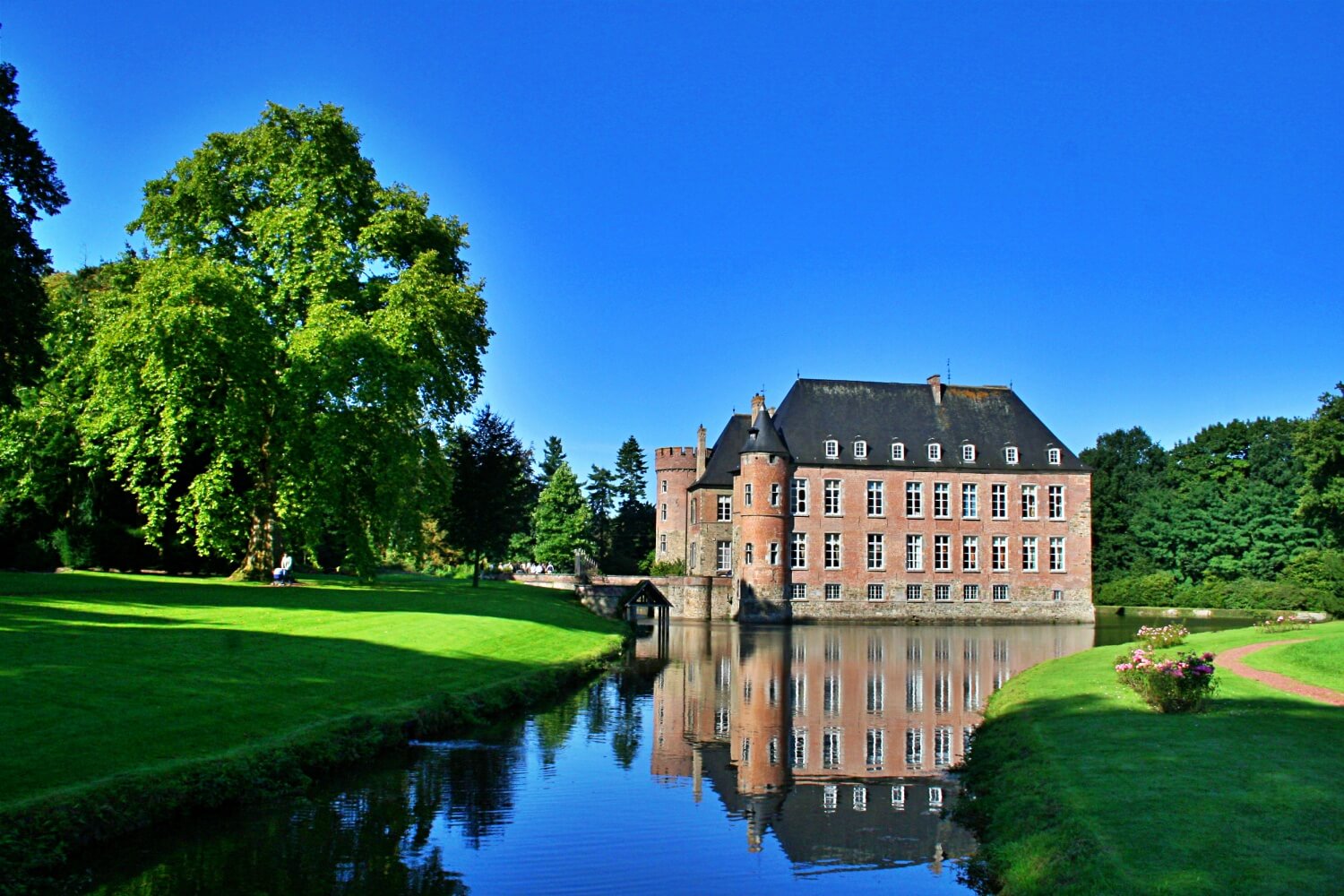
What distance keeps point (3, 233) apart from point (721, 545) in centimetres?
4091

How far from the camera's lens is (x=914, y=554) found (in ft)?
177

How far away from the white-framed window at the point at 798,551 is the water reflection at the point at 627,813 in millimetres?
31106

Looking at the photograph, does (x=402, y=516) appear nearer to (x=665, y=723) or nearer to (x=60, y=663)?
(x=665, y=723)

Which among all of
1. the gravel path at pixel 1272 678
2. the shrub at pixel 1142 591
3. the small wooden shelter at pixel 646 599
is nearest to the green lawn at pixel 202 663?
the small wooden shelter at pixel 646 599

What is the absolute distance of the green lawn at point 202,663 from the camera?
1072cm

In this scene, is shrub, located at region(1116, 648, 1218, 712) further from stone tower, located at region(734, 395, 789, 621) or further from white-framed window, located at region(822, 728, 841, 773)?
stone tower, located at region(734, 395, 789, 621)

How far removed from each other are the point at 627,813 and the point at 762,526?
130 ft

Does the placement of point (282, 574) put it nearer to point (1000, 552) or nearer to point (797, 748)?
point (797, 748)

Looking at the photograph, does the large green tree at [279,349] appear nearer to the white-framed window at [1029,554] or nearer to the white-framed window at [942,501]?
the white-framed window at [942,501]

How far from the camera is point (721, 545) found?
55.4 metres

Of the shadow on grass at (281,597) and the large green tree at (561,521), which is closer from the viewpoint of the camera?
the shadow on grass at (281,597)

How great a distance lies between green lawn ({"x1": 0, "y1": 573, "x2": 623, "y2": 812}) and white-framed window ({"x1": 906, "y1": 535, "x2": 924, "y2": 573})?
28.3 metres

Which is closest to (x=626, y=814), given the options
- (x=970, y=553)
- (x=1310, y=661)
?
(x=1310, y=661)

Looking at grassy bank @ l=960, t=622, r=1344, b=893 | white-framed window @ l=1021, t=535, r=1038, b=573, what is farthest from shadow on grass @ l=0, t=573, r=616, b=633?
white-framed window @ l=1021, t=535, r=1038, b=573
